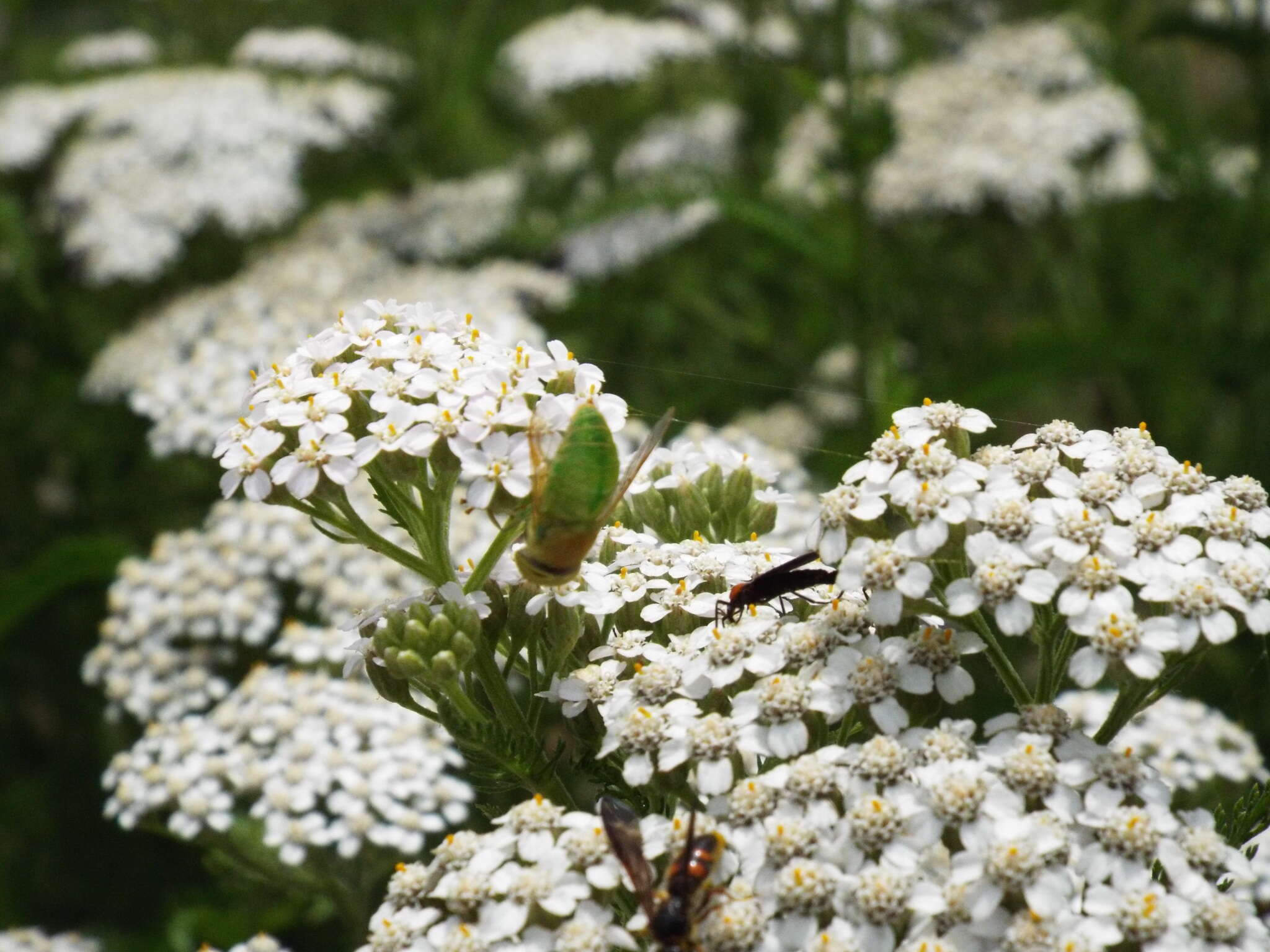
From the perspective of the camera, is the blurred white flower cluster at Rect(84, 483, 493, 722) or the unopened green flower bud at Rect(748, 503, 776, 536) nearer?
the unopened green flower bud at Rect(748, 503, 776, 536)

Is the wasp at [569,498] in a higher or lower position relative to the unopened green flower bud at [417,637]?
higher

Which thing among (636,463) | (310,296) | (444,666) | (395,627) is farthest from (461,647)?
(310,296)

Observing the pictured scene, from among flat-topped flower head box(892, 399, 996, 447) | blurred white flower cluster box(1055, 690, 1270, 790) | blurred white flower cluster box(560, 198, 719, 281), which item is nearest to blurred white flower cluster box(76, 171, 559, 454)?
blurred white flower cluster box(560, 198, 719, 281)

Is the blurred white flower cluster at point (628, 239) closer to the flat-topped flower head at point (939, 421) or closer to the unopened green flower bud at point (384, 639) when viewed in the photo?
the flat-topped flower head at point (939, 421)

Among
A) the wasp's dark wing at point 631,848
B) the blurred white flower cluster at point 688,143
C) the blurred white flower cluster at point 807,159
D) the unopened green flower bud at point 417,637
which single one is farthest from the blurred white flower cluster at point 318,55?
the wasp's dark wing at point 631,848

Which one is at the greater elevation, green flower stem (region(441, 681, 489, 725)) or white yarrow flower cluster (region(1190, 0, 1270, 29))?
white yarrow flower cluster (region(1190, 0, 1270, 29))

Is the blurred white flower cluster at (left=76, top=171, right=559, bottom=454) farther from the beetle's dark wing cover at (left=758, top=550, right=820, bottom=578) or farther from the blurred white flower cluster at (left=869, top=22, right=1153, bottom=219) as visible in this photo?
the beetle's dark wing cover at (left=758, top=550, right=820, bottom=578)

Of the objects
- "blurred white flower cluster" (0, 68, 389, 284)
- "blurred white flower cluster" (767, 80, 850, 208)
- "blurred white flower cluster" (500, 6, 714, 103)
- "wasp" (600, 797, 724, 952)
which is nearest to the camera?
"wasp" (600, 797, 724, 952)

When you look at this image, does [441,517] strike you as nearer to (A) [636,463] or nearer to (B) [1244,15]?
(A) [636,463]
